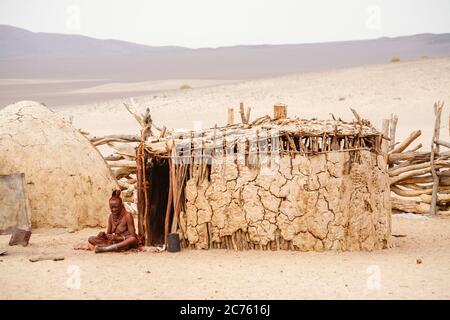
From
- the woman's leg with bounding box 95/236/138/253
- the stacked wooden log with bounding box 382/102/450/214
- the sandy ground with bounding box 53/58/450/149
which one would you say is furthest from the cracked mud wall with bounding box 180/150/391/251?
the sandy ground with bounding box 53/58/450/149

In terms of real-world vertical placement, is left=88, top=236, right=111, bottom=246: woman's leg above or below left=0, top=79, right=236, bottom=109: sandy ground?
above

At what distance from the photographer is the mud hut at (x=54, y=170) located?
10266 mm

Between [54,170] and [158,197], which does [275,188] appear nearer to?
[158,197]

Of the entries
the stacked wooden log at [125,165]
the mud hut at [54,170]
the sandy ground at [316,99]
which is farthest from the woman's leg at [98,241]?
the sandy ground at [316,99]

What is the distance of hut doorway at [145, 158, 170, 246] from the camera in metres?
9.47

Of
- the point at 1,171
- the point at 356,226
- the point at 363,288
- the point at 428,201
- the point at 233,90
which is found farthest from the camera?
the point at 233,90

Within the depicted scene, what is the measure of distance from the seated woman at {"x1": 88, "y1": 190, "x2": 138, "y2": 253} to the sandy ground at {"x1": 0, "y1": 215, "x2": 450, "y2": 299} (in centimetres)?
21

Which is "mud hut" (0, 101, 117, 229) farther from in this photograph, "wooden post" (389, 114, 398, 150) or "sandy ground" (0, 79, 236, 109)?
"sandy ground" (0, 79, 236, 109)

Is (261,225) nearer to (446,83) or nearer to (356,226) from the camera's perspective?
(356,226)

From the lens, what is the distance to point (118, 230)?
29.1 feet

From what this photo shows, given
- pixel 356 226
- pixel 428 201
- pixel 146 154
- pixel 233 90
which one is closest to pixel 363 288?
pixel 356 226

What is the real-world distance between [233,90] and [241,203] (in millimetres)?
30307

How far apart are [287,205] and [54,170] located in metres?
3.65
